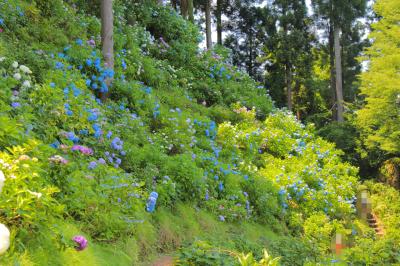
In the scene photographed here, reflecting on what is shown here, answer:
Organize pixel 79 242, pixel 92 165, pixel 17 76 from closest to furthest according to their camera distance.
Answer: pixel 79 242 → pixel 92 165 → pixel 17 76

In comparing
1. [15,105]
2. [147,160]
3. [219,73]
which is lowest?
[147,160]

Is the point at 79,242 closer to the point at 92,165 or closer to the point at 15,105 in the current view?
the point at 92,165

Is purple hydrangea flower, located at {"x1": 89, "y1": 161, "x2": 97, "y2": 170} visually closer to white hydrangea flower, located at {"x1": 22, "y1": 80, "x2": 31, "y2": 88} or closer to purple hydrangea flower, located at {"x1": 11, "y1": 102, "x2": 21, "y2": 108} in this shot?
purple hydrangea flower, located at {"x1": 11, "y1": 102, "x2": 21, "y2": 108}

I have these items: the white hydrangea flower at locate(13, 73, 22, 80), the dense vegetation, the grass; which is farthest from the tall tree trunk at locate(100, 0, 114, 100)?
the grass

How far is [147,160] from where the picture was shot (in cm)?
582

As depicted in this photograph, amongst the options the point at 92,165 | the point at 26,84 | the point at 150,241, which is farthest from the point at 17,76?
the point at 150,241

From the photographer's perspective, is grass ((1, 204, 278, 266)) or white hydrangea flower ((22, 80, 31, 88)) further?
white hydrangea flower ((22, 80, 31, 88))

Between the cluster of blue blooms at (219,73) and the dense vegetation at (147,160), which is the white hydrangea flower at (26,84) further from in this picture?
the cluster of blue blooms at (219,73)

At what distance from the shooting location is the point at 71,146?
4.49m

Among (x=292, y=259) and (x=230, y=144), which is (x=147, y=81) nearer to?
(x=230, y=144)

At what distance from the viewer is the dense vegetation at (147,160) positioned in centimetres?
342

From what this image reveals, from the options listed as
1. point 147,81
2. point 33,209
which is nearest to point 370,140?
point 147,81

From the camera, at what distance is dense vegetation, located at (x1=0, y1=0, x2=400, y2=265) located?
11.2 ft

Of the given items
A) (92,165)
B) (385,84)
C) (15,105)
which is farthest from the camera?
(385,84)
